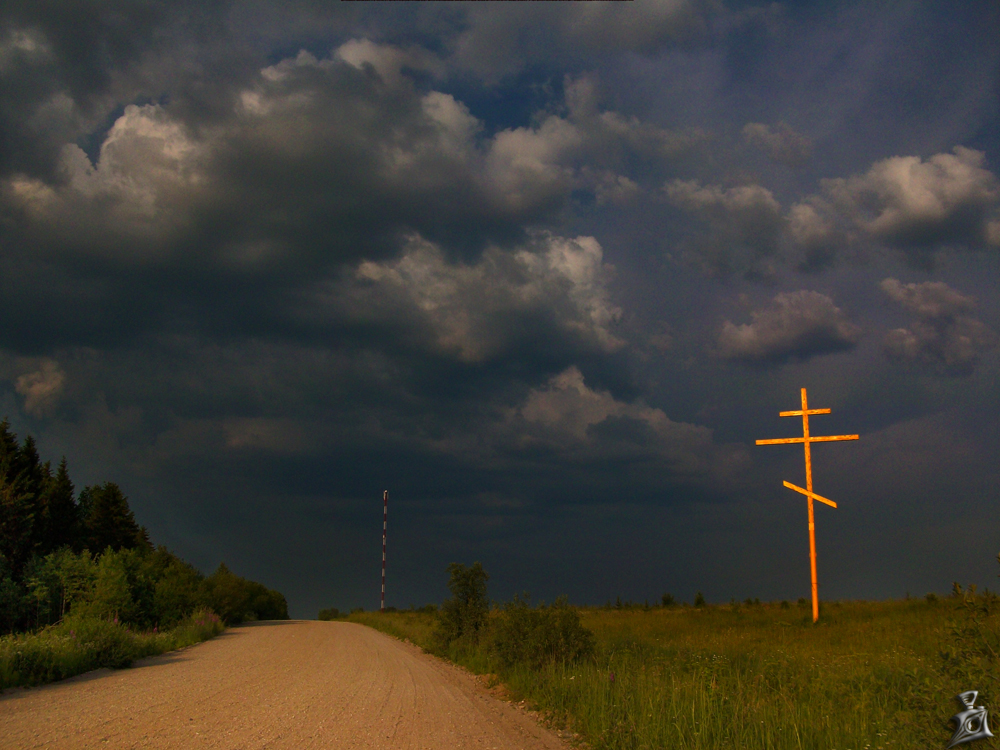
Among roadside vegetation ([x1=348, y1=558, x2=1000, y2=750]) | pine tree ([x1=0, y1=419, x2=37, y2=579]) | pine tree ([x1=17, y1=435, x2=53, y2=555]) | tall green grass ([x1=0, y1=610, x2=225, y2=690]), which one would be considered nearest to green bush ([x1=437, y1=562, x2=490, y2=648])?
roadside vegetation ([x1=348, y1=558, x2=1000, y2=750])

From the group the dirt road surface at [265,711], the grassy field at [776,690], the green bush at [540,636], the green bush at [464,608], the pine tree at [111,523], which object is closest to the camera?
the grassy field at [776,690]

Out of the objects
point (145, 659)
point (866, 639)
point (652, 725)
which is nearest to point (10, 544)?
point (145, 659)

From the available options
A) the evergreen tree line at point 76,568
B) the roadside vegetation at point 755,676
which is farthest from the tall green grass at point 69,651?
the roadside vegetation at point 755,676

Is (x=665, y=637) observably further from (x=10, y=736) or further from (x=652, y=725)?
(x=10, y=736)

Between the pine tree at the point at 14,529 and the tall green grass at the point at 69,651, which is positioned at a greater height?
the pine tree at the point at 14,529

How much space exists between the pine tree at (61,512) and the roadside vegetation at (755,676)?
25801mm

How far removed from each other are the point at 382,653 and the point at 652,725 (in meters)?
12.7

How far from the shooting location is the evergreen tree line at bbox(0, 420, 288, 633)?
757 inches

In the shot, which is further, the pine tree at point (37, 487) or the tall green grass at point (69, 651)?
the pine tree at point (37, 487)

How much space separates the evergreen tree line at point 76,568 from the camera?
19.2m

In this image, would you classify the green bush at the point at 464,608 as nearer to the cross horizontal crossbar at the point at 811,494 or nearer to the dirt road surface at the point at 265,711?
the dirt road surface at the point at 265,711

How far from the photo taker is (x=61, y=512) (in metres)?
34.0

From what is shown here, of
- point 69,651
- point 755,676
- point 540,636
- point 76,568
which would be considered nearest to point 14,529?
point 76,568

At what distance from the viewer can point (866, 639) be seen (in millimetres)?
14789
